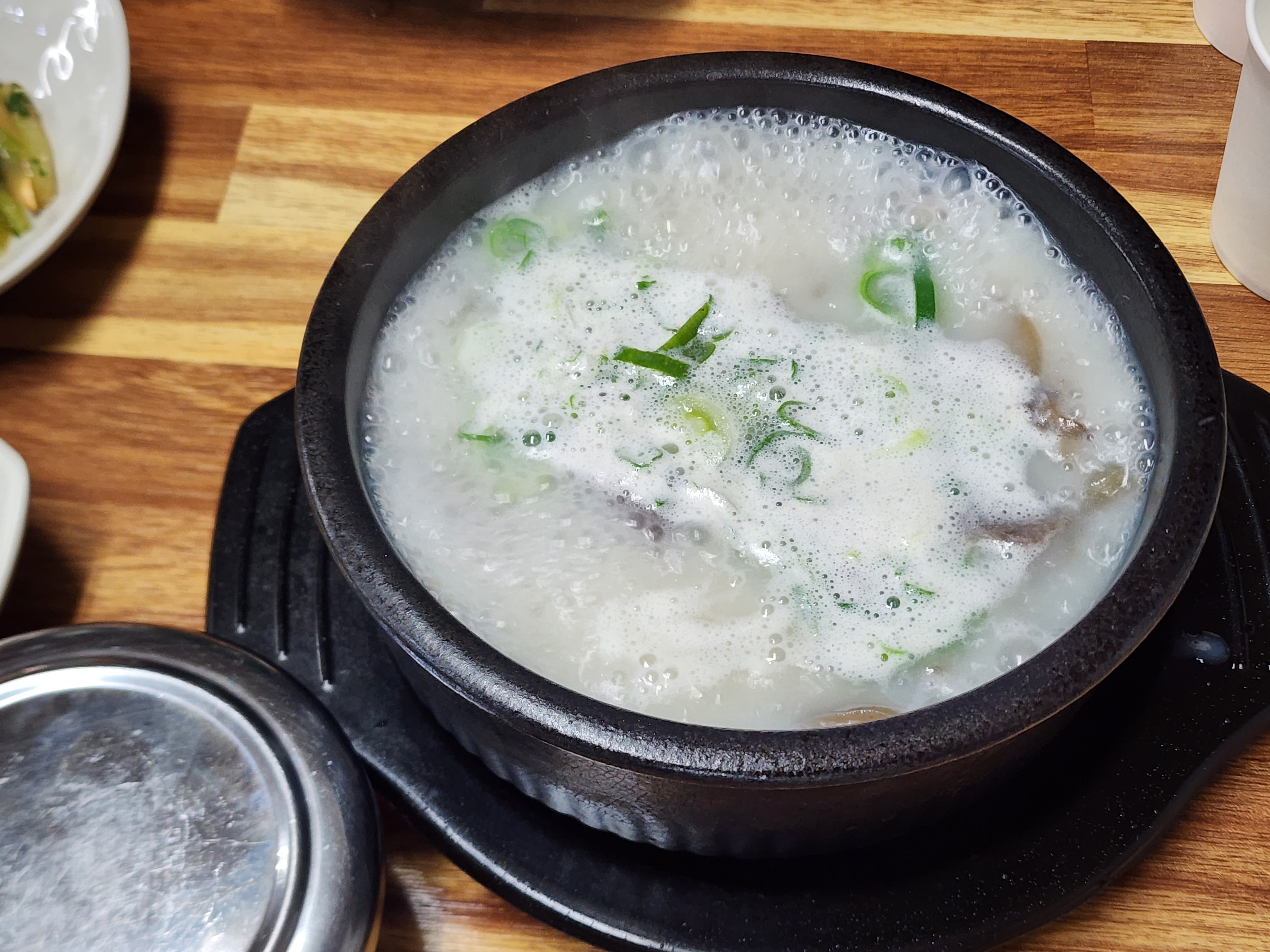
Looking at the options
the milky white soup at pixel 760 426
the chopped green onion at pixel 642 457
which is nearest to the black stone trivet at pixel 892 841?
the milky white soup at pixel 760 426

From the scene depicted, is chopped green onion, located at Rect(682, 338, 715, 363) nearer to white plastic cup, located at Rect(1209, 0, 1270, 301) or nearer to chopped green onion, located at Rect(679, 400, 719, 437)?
chopped green onion, located at Rect(679, 400, 719, 437)

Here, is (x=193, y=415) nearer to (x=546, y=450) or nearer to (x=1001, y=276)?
(x=546, y=450)

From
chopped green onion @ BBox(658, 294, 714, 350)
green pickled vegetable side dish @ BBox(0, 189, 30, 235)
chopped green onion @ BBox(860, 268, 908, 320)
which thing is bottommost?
green pickled vegetable side dish @ BBox(0, 189, 30, 235)

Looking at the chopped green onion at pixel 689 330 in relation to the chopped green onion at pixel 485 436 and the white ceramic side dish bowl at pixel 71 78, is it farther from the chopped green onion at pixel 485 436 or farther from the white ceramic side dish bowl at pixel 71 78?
the white ceramic side dish bowl at pixel 71 78

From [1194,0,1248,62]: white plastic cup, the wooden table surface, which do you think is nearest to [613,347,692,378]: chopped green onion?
the wooden table surface

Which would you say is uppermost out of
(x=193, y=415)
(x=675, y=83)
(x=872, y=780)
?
(x=675, y=83)

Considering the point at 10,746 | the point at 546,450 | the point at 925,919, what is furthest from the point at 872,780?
the point at 10,746

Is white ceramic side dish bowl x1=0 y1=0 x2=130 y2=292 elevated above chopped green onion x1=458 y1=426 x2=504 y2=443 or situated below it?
above
